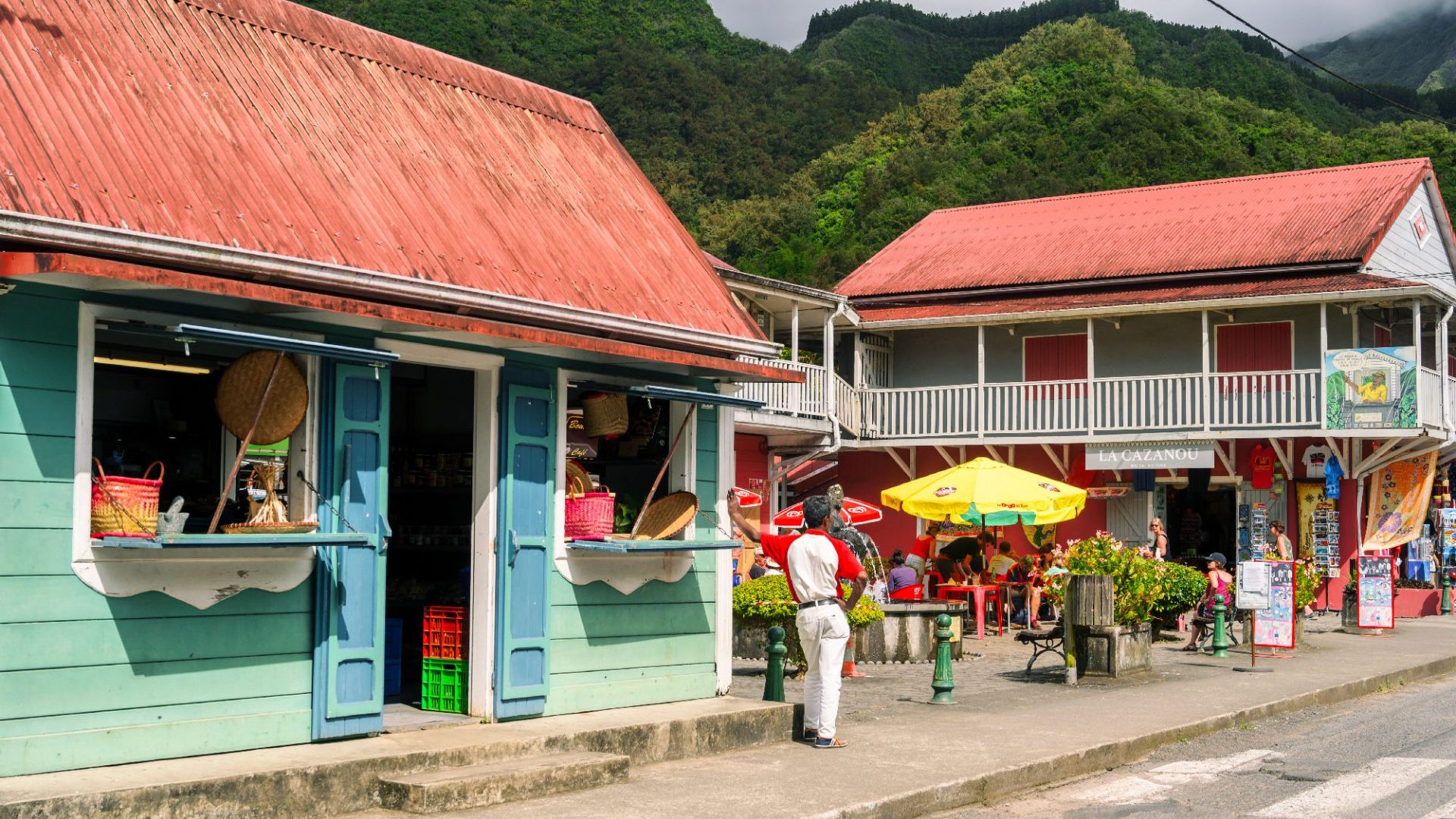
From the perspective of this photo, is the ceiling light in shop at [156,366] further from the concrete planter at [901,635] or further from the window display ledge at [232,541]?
the concrete planter at [901,635]

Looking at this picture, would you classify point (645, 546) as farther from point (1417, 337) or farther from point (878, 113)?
point (878, 113)

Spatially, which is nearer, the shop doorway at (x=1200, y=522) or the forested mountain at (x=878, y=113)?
the shop doorway at (x=1200, y=522)

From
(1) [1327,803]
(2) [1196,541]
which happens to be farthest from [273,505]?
(2) [1196,541]

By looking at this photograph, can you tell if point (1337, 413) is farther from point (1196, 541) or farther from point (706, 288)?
point (706, 288)

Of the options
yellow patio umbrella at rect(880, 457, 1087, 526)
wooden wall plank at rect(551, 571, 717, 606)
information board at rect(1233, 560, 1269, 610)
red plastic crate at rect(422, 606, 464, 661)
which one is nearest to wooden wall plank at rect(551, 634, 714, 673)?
wooden wall plank at rect(551, 571, 717, 606)

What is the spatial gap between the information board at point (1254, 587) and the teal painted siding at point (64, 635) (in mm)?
12411

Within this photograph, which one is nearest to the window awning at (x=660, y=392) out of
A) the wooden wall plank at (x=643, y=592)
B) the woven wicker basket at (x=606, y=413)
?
the woven wicker basket at (x=606, y=413)

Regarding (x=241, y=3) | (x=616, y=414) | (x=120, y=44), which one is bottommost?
(x=616, y=414)

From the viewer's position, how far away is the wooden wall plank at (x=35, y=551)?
7102 millimetres

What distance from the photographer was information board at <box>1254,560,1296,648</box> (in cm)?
1739

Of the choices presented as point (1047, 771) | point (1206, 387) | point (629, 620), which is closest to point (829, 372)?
point (1206, 387)

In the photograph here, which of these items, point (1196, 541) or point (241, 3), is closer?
point (241, 3)

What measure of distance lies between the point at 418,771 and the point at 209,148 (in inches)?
144

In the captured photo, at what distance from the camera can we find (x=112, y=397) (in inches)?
380
